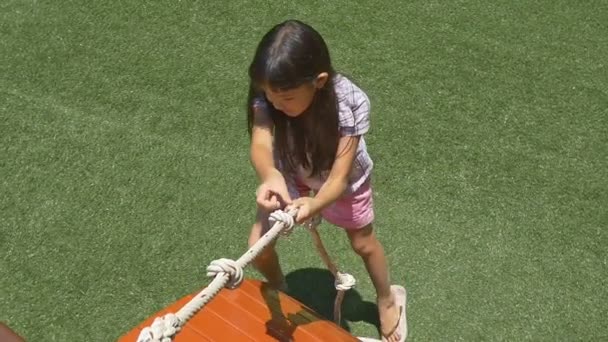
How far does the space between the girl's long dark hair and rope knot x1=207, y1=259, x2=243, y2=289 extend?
40 centimetres

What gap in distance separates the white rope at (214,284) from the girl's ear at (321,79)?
0.92 feet

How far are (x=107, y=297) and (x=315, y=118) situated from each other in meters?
0.98

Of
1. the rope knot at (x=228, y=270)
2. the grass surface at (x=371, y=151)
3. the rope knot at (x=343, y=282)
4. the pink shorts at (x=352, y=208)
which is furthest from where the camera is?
the grass surface at (x=371, y=151)

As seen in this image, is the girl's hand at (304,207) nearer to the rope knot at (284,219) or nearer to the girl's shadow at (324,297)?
the rope knot at (284,219)

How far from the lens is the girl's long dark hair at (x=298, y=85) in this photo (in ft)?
5.73

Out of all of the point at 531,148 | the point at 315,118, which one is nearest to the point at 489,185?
the point at 531,148

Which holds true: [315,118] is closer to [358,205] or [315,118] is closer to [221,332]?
[358,205]

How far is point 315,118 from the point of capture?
1.89 metres

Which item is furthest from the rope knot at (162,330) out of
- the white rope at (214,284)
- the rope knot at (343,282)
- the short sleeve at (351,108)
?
the rope knot at (343,282)

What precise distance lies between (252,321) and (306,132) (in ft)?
1.51

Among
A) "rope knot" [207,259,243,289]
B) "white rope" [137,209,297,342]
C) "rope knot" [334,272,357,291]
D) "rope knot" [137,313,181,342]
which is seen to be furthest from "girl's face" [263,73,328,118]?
"rope knot" [334,272,357,291]

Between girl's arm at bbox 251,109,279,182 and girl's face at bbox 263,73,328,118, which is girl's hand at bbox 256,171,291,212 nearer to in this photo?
girl's arm at bbox 251,109,279,182

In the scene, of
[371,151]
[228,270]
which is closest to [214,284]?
[228,270]

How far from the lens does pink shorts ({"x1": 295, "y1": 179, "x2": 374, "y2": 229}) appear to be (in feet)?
6.82
